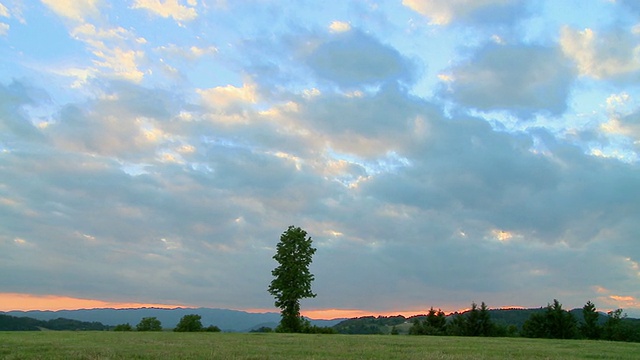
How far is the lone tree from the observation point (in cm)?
7819

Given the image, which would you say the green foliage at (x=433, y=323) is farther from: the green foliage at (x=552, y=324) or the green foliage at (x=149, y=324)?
the green foliage at (x=149, y=324)

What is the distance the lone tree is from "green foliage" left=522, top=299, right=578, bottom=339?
141ft

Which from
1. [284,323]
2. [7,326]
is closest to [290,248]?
[284,323]

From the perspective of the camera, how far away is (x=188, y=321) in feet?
334

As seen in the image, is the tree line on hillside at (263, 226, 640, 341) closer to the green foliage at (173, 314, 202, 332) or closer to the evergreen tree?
the evergreen tree

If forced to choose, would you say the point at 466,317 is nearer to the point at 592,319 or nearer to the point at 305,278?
the point at 592,319

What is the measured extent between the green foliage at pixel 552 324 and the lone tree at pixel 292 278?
4296 centimetres

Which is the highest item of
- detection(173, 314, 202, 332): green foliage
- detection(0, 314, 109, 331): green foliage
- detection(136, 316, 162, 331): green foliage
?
detection(173, 314, 202, 332): green foliage

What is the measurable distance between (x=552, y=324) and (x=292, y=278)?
49932mm

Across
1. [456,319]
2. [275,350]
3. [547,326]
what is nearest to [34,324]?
[456,319]

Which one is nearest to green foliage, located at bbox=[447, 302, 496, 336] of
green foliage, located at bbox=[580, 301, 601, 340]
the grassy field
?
green foliage, located at bbox=[580, 301, 601, 340]

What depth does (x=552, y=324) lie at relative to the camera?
87.7 meters

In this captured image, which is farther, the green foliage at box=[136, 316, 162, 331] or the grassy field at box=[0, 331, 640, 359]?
the green foliage at box=[136, 316, 162, 331]

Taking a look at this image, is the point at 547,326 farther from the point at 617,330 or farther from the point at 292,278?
the point at 292,278
